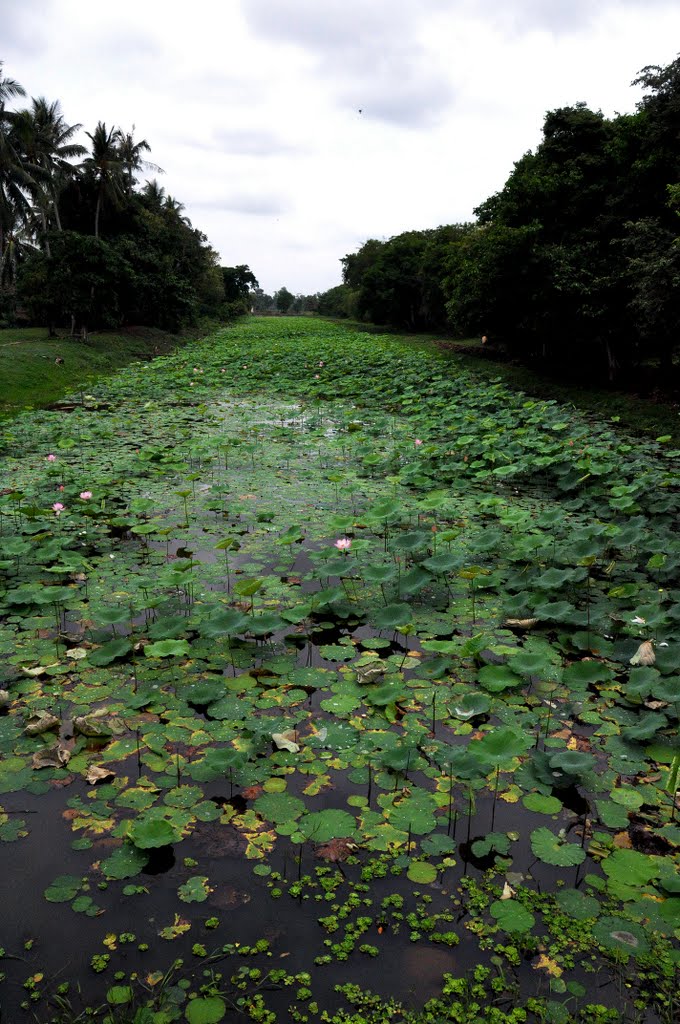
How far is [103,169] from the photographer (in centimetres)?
2338

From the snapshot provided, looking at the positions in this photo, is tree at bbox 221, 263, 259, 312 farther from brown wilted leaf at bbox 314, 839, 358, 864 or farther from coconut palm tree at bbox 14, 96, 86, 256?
brown wilted leaf at bbox 314, 839, 358, 864

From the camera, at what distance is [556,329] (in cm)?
1425

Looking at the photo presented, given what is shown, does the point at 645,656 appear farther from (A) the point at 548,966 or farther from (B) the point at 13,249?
(B) the point at 13,249

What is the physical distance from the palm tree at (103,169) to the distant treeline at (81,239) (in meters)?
0.04

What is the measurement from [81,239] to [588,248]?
13142mm

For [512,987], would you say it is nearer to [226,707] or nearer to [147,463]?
[226,707]

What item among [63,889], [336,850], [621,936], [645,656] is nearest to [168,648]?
[63,889]

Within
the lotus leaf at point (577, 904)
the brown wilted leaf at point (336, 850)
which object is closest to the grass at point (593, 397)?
the lotus leaf at point (577, 904)

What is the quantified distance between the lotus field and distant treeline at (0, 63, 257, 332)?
13.8 meters

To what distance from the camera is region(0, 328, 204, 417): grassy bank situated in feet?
39.6

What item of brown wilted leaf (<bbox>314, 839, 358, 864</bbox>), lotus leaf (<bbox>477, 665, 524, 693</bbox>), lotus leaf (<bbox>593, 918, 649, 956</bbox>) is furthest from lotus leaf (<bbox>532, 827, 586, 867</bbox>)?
lotus leaf (<bbox>477, 665, 524, 693</bbox>)

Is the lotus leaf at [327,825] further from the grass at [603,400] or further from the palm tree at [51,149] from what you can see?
the palm tree at [51,149]

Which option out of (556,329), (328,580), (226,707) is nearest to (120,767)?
(226,707)

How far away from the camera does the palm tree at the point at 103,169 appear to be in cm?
2305
